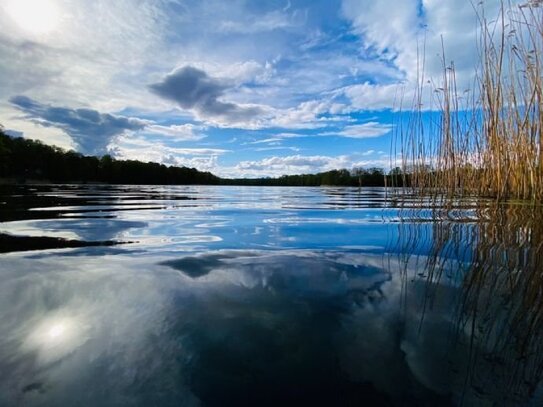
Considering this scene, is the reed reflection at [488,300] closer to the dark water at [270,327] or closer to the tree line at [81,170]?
the dark water at [270,327]

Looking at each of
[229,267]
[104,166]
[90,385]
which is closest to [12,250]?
[229,267]

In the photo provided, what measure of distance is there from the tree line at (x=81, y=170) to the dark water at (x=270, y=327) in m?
35.9

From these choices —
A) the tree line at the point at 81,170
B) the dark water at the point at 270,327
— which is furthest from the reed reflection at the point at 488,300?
the tree line at the point at 81,170

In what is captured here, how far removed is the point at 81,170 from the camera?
61469mm

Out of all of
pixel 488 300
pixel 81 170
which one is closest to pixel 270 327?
pixel 488 300

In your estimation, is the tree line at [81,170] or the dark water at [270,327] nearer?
the dark water at [270,327]

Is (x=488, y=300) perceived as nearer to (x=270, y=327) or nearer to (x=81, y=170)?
(x=270, y=327)

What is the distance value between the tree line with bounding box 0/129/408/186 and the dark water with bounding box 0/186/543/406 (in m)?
35.9

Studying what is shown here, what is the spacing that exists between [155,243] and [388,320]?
7.52 ft

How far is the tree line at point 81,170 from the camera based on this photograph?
50844mm

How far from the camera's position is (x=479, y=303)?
4.98 ft

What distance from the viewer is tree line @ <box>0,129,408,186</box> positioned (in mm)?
50844

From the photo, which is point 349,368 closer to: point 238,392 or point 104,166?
point 238,392

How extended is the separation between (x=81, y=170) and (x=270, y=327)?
70.2 meters
